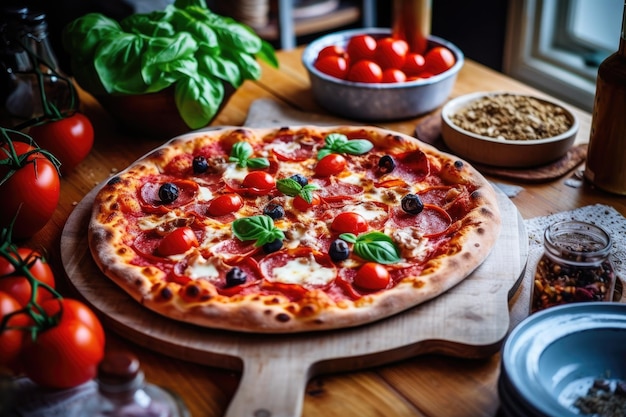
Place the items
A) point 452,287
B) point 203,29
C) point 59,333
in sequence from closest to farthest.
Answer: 1. point 59,333
2. point 452,287
3. point 203,29

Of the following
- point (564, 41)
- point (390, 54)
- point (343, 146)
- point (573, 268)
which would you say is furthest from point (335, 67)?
point (564, 41)

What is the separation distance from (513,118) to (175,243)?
138 centimetres

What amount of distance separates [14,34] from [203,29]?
2.28ft

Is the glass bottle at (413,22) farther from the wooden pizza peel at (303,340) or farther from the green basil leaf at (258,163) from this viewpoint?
the wooden pizza peel at (303,340)

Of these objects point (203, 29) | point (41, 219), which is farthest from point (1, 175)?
point (203, 29)

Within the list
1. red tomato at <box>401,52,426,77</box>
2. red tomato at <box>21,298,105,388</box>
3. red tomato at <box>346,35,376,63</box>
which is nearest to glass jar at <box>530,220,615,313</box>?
red tomato at <box>21,298,105,388</box>

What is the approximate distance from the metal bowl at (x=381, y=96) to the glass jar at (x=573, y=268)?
1.17 meters

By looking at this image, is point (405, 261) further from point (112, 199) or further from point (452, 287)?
point (112, 199)

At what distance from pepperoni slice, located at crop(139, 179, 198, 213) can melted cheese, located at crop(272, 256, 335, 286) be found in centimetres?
49

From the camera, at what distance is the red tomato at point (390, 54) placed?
3115mm

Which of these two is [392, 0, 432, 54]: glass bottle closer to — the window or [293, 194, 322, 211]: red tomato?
[293, 194, 322, 211]: red tomato

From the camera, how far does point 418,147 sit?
2658 millimetres

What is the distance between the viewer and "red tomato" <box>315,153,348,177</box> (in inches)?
101

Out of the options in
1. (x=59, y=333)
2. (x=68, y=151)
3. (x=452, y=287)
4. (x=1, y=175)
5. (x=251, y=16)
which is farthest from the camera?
(x=251, y=16)
